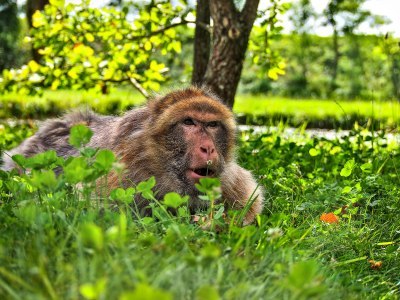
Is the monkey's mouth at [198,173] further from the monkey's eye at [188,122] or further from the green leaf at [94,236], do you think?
the green leaf at [94,236]

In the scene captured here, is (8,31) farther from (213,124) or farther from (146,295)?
(146,295)

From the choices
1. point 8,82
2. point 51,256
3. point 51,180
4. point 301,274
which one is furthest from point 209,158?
point 8,82

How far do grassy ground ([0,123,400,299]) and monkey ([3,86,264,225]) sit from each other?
0.44 meters

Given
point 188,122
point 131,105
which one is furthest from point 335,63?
point 188,122

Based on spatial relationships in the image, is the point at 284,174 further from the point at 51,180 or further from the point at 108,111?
the point at 108,111

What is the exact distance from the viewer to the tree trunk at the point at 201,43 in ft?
25.2

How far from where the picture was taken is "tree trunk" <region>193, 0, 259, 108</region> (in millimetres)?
6422

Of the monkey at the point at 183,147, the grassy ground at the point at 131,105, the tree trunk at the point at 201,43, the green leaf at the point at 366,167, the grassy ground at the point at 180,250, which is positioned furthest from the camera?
the grassy ground at the point at 131,105

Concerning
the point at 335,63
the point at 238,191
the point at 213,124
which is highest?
the point at 213,124

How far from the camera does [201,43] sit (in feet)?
25.9

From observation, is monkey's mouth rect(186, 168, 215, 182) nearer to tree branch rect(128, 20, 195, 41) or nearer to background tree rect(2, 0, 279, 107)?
background tree rect(2, 0, 279, 107)

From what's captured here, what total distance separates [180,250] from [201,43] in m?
5.40

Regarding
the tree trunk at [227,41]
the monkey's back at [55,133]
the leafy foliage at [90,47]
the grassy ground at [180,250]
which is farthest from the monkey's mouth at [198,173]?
the leafy foliage at [90,47]

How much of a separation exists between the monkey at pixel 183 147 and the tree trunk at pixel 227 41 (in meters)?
1.85
